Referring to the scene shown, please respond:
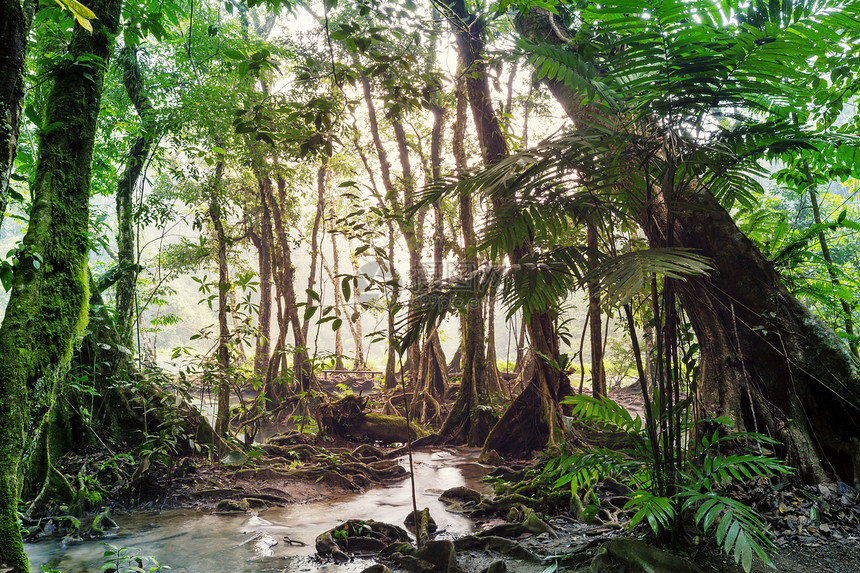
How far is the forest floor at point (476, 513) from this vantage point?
2.18m

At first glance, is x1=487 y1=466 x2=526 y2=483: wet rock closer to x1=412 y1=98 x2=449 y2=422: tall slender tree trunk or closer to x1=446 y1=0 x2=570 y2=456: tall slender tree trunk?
x1=446 y1=0 x2=570 y2=456: tall slender tree trunk

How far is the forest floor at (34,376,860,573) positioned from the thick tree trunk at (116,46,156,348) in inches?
99.6

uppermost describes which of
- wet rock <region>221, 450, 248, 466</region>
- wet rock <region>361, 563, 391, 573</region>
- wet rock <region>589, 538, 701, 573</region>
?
wet rock <region>589, 538, 701, 573</region>

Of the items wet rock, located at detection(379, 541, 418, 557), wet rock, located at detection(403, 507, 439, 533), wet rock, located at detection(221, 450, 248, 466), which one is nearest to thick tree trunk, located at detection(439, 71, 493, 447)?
wet rock, located at detection(221, 450, 248, 466)

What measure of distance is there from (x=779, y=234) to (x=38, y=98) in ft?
19.8

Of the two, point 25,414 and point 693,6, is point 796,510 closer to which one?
point 693,6

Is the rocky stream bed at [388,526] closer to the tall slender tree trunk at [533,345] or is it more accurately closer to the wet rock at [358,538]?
the wet rock at [358,538]

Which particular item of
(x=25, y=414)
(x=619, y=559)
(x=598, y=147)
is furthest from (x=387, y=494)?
(x=598, y=147)

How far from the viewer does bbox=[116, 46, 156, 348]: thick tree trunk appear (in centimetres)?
722

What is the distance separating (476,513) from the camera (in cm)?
454

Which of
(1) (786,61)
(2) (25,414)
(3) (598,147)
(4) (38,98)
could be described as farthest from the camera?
(4) (38,98)

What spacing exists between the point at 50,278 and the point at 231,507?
3.58 meters

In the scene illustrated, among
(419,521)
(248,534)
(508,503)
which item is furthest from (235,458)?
(508,503)

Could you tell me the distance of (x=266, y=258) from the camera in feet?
50.8
